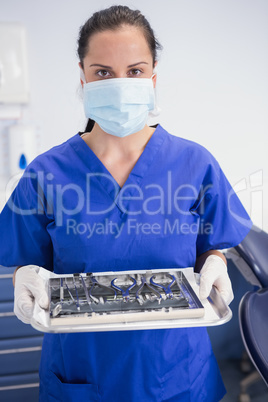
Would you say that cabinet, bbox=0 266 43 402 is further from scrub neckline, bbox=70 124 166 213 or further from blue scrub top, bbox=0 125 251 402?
scrub neckline, bbox=70 124 166 213

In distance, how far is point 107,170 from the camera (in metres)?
1.05

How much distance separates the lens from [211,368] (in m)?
1.07

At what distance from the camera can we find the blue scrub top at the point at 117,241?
3.22 feet

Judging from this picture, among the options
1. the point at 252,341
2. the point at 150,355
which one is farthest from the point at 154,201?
the point at 252,341

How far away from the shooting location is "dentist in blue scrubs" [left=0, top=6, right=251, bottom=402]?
0.97 metres

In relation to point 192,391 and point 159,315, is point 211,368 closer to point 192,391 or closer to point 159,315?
point 192,391

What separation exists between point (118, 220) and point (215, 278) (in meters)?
0.27

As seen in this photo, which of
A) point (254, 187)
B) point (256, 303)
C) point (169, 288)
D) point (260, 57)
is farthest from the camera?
point (254, 187)

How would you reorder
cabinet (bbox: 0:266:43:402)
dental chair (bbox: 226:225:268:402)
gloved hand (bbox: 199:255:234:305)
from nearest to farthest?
1. gloved hand (bbox: 199:255:234:305)
2. dental chair (bbox: 226:225:268:402)
3. cabinet (bbox: 0:266:43:402)

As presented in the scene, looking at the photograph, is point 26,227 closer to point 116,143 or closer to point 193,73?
point 116,143

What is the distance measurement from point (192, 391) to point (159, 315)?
331 mm

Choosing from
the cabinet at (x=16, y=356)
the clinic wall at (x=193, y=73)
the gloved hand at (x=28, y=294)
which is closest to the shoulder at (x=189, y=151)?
the gloved hand at (x=28, y=294)

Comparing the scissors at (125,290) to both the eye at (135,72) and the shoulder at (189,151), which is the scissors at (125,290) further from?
the eye at (135,72)

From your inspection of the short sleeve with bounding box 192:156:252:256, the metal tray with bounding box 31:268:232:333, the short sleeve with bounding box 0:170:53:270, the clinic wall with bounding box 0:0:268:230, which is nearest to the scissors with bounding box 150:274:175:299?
the metal tray with bounding box 31:268:232:333
